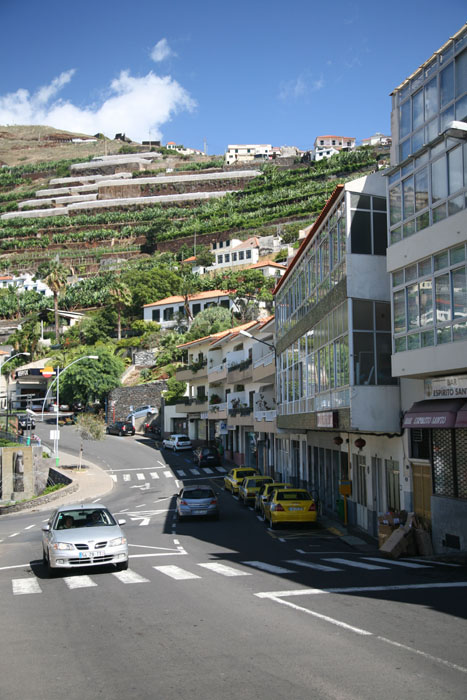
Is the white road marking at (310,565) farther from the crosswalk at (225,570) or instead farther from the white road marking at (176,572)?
the white road marking at (176,572)

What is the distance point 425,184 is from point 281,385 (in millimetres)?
20115

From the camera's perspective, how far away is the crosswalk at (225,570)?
14.6 metres

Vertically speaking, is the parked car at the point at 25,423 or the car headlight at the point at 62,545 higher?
the parked car at the point at 25,423

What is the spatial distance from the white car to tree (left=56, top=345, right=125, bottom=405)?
1694 centimetres

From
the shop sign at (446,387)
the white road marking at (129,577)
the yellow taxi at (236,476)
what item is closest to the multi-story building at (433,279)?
the shop sign at (446,387)

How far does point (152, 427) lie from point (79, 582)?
204ft

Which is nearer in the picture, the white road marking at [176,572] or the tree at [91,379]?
the white road marking at [176,572]

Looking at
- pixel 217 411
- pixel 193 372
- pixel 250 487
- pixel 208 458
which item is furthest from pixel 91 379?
pixel 250 487

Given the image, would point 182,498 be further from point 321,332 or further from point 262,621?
point 262,621

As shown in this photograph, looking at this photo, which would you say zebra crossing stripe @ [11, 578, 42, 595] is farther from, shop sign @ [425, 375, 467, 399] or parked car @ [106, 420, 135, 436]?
parked car @ [106, 420, 135, 436]

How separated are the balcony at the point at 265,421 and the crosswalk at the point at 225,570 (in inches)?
873

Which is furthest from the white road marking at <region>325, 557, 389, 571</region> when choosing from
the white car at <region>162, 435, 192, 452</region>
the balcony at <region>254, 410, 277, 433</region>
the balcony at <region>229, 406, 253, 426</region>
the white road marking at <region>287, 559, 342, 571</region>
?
the white car at <region>162, 435, 192, 452</region>

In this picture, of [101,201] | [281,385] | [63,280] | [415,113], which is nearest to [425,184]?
[415,113]

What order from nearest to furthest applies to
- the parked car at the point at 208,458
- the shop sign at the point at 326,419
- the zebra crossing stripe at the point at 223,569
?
the zebra crossing stripe at the point at 223,569, the shop sign at the point at 326,419, the parked car at the point at 208,458
